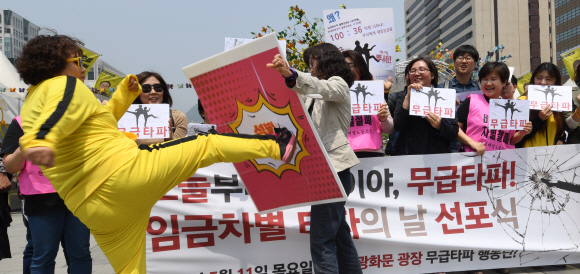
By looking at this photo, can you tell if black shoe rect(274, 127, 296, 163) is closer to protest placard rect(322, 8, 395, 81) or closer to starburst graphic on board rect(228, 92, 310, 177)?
Answer: starburst graphic on board rect(228, 92, 310, 177)

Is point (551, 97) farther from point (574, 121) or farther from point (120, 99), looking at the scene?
point (120, 99)

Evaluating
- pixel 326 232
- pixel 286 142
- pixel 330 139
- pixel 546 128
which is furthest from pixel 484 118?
pixel 286 142

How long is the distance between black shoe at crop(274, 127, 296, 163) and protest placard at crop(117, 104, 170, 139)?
146 cm

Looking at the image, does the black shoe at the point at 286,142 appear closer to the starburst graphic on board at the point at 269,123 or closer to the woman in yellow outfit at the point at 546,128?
the starburst graphic on board at the point at 269,123

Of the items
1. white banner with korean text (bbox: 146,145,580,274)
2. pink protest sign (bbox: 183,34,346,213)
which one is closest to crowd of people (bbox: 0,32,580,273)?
pink protest sign (bbox: 183,34,346,213)

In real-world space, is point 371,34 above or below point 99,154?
above

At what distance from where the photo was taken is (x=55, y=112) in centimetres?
211

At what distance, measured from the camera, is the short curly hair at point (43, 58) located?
253 centimetres

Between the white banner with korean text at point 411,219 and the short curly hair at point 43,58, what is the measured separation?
5.32 ft

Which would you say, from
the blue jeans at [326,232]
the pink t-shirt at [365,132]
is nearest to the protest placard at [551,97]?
the pink t-shirt at [365,132]

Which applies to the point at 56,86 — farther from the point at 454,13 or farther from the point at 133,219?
the point at 454,13

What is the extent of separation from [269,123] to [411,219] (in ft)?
6.34

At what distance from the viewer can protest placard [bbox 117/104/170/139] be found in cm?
387

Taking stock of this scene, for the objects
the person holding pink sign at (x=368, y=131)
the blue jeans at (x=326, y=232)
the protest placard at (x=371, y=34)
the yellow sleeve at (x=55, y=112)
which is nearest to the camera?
the yellow sleeve at (x=55, y=112)
